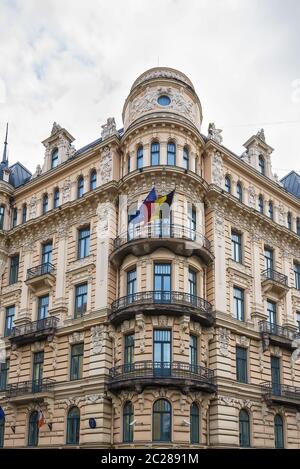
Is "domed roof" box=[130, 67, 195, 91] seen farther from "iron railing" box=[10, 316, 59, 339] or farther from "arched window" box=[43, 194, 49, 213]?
"iron railing" box=[10, 316, 59, 339]

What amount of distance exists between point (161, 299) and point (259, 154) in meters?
17.9

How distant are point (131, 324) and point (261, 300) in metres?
10.6

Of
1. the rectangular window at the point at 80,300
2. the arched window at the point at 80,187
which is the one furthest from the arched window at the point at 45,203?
the rectangular window at the point at 80,300

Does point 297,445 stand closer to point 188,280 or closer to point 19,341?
point 188,280

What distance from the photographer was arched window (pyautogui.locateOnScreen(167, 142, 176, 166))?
122 feet

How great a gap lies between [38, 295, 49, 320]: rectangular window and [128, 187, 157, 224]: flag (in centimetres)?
972

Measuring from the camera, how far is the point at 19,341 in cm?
3900

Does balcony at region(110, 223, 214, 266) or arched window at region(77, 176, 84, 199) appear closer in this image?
balcony at region(110, 223, 214, 266)

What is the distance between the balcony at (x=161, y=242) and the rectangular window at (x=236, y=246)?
331 centimetres

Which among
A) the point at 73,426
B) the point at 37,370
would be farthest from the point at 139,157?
the point at 73,426

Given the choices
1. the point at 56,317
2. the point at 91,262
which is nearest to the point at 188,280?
the point at 91,262

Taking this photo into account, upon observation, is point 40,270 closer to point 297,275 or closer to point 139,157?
point 139,157

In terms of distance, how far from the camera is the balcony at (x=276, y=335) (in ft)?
123

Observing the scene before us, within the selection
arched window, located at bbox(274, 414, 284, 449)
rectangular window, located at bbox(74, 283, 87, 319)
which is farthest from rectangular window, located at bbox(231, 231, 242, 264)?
arched window, located at bbox(274, 414, 284, 449)
